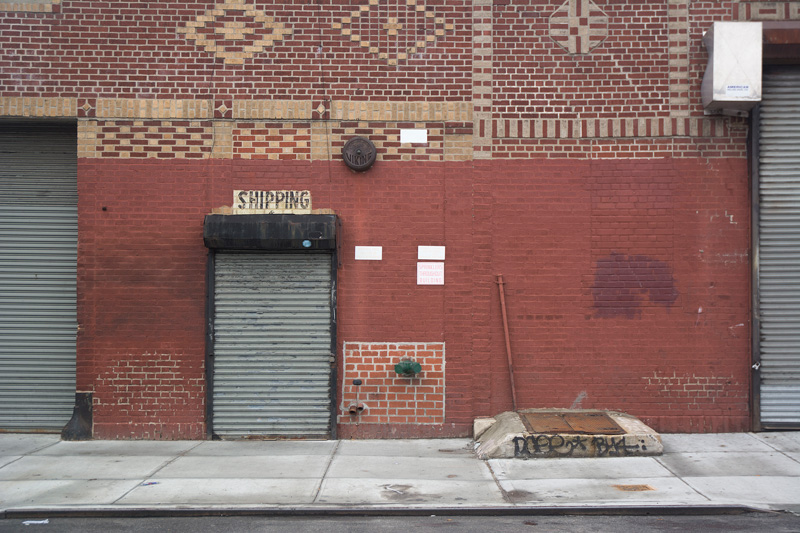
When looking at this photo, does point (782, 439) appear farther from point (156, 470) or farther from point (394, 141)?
point (156, 470)

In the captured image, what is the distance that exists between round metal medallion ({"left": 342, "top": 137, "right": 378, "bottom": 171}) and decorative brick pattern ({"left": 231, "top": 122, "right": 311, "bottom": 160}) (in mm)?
552

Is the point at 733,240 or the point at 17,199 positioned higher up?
the point at 17,199

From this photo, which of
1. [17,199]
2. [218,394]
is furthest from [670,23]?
[17,199]

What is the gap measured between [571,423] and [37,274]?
25.2 feet

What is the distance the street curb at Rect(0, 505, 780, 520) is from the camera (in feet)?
20.5

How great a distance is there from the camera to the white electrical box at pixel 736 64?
8.72 m

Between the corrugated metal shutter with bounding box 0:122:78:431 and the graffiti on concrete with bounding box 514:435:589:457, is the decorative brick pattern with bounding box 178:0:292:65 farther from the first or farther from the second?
the graffiti on concrete with bounding box 514:435:589:457

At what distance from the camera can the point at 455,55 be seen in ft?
30.4

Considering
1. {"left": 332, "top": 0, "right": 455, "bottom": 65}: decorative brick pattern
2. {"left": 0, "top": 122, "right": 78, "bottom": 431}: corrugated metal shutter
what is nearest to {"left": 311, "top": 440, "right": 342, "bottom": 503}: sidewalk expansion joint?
{"left": 0, "top": 122, "right": 78, "bottom": 431}: corrugated metal shutter

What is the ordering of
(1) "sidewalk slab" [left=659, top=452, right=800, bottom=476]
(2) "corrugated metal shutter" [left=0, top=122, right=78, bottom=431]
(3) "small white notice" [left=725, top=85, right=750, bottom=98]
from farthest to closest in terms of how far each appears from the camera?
(2) "corrugated metal shutter" [left=0, top=122, right=78, bottom=431]
(3) "small white notice" [left=725, top=85, right=750, bottom=98]
(1) "sidewalk slab" [left=659, top=452, right=800, bottom=476]

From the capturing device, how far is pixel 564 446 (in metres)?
8.00

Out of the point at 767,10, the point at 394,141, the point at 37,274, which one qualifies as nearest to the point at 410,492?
the point at 394,141

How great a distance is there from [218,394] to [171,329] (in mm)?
1091

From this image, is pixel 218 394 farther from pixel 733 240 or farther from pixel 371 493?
pixel 733 240
